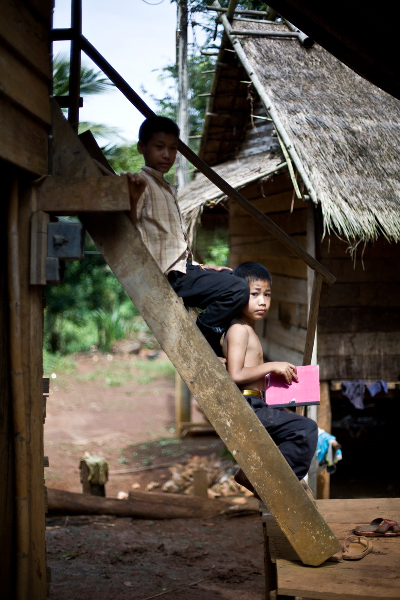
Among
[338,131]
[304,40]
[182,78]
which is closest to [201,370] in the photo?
[338,131]

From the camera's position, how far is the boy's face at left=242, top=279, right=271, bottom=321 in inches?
111

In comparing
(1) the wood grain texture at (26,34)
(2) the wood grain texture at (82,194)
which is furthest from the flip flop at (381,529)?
Answer: (1) the wood grain texture at (26,34)

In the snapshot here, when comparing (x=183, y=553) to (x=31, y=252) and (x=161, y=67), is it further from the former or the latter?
(x=161, y=67)

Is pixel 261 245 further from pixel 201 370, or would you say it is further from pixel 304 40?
pixel 201 370

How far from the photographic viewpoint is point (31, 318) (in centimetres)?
206

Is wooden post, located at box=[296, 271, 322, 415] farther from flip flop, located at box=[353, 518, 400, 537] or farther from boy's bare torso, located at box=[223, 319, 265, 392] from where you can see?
flip flop, located at box=[353, 518, 400, 537]

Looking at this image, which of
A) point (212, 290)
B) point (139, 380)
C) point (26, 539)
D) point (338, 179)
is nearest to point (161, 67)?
point (338, 179)

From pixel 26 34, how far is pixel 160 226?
0.92 meters

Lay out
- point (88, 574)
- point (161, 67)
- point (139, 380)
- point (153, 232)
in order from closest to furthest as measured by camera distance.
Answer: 1. point (153, 232)
2. point (88, 574)
3. point (161, 67)
4. point (139, 380)

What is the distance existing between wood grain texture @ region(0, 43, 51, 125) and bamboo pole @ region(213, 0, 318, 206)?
287 centimetres

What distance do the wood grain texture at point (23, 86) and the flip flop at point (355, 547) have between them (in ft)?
6.89

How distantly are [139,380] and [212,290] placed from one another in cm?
1027

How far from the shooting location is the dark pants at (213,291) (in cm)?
255

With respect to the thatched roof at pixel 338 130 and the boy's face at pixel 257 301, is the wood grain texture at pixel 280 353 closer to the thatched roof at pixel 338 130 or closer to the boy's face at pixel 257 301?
the thatched roof at pixel 338 130
